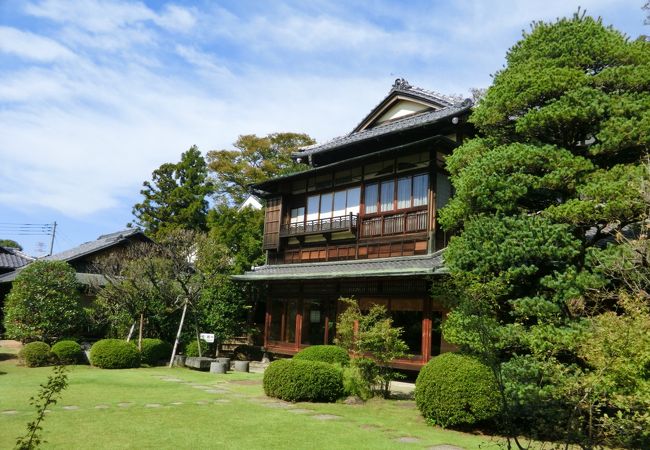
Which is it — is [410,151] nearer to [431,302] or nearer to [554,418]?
[431,302]

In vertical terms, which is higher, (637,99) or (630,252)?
(637,99)

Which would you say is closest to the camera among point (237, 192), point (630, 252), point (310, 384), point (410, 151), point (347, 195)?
point (630, 252)

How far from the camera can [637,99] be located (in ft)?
30.6

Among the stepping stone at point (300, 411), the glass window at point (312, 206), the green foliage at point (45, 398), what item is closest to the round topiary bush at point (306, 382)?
the stepping stone at point (300, 411)

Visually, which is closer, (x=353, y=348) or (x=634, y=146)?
(x=634, y=146)

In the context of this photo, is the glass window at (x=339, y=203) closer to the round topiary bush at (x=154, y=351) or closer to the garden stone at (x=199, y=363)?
the garden stone at (x=199, y=363)

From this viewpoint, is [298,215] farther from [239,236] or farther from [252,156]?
[252,156]

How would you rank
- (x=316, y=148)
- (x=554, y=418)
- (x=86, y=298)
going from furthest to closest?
(x=86, y=298)
(x=316, y=148)
(x=554, y=418)

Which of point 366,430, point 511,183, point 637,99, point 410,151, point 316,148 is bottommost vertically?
point 366,430

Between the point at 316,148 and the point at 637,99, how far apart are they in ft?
51.5

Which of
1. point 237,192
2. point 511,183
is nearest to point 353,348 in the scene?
point 511,183

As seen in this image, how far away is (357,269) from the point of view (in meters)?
18.5

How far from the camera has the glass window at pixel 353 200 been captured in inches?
800

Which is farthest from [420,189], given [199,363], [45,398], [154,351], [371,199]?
[45,398]
